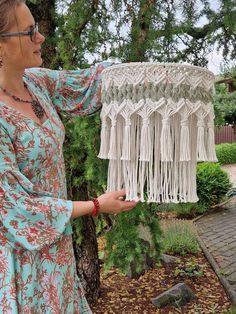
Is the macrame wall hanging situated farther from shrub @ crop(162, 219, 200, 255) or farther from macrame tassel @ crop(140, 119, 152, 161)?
shrub @ crop(162, 219, 200, 255)

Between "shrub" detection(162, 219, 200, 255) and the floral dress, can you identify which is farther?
"shrub" detection(162, 219, 200, 255)

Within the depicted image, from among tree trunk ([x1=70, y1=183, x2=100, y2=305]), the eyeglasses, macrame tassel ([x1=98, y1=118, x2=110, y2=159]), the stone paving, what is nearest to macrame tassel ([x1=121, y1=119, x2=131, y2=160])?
macrame tassel ([x1=98, y1=118, x2=110, y2=159])

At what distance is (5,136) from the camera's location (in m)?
1.01

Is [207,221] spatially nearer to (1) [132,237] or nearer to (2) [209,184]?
(2) [209,184]

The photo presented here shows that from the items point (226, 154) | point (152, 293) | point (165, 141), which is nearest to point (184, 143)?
point (165, 141)

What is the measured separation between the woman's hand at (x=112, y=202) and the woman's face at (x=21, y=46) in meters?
0.42

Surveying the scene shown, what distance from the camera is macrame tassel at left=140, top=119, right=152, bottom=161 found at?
104 centimetres

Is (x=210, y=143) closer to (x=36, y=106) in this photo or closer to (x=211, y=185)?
(x=36, y=106)

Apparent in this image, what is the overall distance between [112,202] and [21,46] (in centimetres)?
49

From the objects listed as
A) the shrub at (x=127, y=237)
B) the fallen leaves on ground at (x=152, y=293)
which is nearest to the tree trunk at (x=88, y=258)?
the fallen leaves on ground at (x=152, y=293)

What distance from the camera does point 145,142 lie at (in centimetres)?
104

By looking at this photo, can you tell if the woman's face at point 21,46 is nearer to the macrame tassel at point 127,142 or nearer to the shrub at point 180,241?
the macrame tassel at point 127,142

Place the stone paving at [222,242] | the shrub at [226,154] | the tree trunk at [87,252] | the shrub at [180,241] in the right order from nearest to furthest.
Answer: the tree trunk at [87,252] → the stone paving at [222,242] → the shrub at [180,241] → the shrub at [226,154]

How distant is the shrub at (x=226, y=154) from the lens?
528 inches
